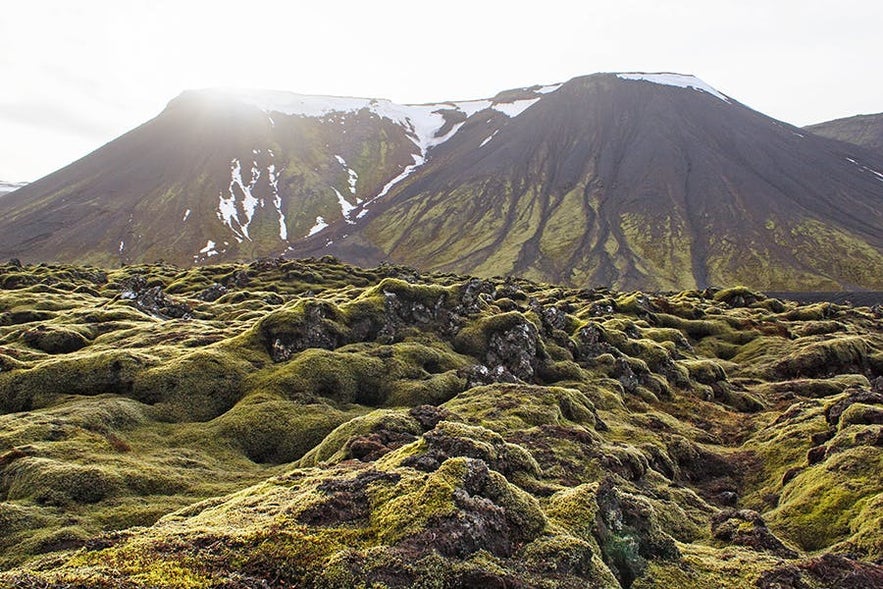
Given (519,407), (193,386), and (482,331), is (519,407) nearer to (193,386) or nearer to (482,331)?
(482,331)

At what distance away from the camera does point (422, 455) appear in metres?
12.7

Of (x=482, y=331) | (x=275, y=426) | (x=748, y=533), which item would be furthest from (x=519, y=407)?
(x=482, y=331)

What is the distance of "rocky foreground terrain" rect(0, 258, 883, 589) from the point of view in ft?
30.8

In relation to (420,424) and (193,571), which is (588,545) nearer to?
(193,571)

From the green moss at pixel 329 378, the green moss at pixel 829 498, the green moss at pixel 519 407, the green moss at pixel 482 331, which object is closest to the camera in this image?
the green moss at pixel 829 498

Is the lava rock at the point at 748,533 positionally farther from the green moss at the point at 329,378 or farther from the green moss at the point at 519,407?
the green moss at the point at 329,378

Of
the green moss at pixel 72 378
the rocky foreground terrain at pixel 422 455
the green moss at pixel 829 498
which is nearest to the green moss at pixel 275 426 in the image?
the rocky foreground terrain at pixel 422 455

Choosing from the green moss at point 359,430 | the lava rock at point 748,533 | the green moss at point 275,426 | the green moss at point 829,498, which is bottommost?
the green moss at point 829,498

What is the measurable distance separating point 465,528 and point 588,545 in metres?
2.46

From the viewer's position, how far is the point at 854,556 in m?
13.7

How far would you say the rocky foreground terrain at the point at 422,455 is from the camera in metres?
9.38

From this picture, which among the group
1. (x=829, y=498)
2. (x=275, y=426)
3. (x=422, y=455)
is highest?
(x=422, y=455)

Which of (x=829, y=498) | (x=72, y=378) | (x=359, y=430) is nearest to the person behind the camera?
(x=829, y=498)

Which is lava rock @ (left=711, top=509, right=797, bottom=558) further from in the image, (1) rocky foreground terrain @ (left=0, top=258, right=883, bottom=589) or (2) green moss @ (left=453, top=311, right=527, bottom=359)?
(2) green moss @ (left=453, top=311, right=527, bottom=359)
